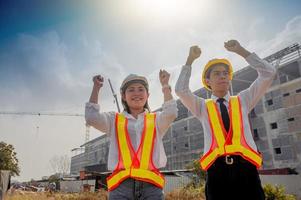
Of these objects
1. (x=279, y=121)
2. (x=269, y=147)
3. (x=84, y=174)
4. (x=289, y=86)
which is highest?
(x=289, y=86)

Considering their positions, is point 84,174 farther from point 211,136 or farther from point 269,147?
point 211,136

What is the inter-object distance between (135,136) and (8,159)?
2750 cm

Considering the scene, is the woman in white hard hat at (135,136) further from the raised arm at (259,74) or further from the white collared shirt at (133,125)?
the raised arm at (259,74)

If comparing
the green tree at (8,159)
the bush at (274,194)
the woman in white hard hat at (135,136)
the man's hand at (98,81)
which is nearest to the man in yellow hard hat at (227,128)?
the woman in white hard hat at (135,136)

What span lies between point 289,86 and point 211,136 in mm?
31229

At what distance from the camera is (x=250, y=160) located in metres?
2.31

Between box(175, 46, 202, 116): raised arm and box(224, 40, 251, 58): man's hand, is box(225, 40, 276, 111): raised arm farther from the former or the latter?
box(175, 46, 202, 116): raised arm

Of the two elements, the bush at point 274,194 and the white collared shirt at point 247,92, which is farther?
the bush at point 274,194

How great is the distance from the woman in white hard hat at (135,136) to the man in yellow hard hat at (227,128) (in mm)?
415

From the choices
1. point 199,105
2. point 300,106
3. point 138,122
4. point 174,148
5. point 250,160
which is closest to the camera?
point 250,160

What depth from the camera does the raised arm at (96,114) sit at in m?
2.41

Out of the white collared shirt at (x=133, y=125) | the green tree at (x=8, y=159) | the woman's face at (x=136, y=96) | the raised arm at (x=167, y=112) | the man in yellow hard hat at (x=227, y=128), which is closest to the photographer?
the man in yellow hard hat at (x=227, y=128)

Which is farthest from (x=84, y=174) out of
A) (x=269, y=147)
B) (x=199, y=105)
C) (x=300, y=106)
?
(x=199, y=105)

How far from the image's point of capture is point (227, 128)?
98.9 inches
